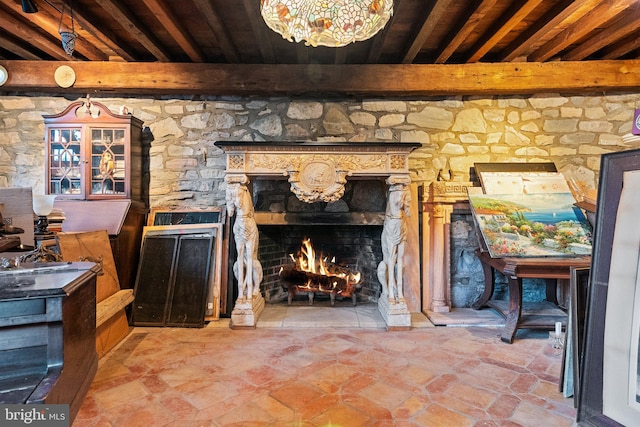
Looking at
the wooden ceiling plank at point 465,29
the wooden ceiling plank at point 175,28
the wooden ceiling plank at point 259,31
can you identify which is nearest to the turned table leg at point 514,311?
the wooden ceiling plank at point 465,29

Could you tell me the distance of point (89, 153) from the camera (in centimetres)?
309

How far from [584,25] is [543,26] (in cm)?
37

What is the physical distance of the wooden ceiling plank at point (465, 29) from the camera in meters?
2.25

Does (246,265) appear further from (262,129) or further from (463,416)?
(463,416)

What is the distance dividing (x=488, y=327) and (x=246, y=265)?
2366 mm

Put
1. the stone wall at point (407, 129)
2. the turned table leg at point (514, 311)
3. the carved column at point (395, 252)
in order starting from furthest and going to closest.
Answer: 1. the stone wall at point (407, 129)
2. the carved column at point (395, 252)
3. the turned table leg at point (514, 311)

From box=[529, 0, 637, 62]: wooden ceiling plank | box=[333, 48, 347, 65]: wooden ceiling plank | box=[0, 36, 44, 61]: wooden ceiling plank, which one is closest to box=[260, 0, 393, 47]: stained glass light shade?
box=[333, 48, 347, 65]: wooden ceiling plank

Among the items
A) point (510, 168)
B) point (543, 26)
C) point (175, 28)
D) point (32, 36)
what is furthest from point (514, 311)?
point (32, 36)

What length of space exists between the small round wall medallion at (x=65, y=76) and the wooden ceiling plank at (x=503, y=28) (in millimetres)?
3896

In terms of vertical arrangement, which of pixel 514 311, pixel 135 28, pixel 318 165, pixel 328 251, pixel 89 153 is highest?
pixel 135 28

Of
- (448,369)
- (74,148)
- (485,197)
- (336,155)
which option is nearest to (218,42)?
(336,155)

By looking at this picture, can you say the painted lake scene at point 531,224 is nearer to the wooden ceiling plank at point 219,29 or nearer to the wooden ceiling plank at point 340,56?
the wooden ceiling plank at point 340,56

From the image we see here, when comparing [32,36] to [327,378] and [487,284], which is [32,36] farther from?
[487,284]

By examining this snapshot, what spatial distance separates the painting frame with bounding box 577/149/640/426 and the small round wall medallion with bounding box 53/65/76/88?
4266mm
